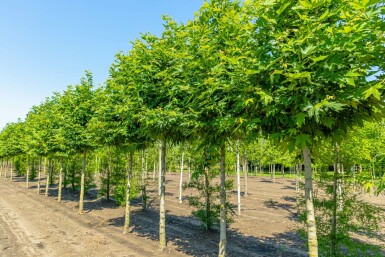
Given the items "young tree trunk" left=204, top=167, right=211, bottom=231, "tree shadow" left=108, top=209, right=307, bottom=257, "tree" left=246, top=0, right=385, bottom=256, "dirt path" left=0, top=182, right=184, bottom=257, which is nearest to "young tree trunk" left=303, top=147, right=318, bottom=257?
"tree" left=246, top=0, right=385, bottom=256

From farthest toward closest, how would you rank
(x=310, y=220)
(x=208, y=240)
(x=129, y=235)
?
(x=129, y=235)
(x=208, y=240)
(x=310, y=220)

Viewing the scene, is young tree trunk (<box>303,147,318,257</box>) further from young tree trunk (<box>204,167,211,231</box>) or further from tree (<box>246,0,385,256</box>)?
young tree trunk (<box>204,167,211,231</box>)

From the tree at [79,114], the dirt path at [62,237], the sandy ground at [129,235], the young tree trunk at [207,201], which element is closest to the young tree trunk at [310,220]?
the sandy ground at [129,235]

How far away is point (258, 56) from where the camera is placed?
556 centimetres

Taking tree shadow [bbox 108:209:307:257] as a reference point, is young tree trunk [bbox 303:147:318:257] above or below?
above

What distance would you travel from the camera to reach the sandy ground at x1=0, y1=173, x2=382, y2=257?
13.0m

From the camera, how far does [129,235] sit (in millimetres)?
15477

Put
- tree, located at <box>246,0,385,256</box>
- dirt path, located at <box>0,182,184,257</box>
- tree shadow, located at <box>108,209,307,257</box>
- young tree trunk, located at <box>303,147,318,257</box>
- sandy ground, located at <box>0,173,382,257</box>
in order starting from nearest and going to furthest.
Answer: tree, located at <box>246,0,385,256</box> → young tree trunk, located at <box>303,147,318,257</box> → dirt path, located at <box>0,182,184,257</box> → sandy ground, located at <box>0,173,382,257</box> → tree shadow, located at <box>108,209,307,257</box>

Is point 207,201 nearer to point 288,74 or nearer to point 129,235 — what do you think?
point 129,235

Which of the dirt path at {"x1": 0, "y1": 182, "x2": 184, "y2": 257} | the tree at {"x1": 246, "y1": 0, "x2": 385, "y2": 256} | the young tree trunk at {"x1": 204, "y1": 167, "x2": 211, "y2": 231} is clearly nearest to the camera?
the tree at {"x1": 246, "y1": 0, "x2": 385, "y2": 256}

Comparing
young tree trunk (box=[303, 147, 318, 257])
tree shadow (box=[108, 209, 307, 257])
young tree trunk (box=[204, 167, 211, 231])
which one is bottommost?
tree shadow (box=[108, 209, 307, 257])

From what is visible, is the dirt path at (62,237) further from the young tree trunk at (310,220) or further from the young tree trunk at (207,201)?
the young tree trunk at (310,220)

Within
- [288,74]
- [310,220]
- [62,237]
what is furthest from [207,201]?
[288,74]

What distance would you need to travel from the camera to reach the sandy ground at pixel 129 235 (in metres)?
13.0
